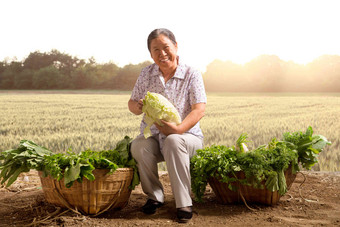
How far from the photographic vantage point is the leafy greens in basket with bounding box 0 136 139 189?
11.1 ft

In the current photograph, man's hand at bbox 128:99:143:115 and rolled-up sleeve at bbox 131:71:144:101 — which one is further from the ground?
rolled-up sleeve at bbox 131:71:144:101

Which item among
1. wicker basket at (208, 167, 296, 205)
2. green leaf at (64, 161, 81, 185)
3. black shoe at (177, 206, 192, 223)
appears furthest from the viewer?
wicker basket at (208, 167, 296, 205)

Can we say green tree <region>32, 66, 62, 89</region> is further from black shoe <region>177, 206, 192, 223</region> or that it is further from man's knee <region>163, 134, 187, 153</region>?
black shoe <region>177, 206, 192, 223</region>

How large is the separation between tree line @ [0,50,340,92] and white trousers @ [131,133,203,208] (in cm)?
830

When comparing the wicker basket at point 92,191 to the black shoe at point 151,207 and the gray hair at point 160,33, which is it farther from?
the gray hair at point 160,33

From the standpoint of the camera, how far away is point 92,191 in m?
3.55

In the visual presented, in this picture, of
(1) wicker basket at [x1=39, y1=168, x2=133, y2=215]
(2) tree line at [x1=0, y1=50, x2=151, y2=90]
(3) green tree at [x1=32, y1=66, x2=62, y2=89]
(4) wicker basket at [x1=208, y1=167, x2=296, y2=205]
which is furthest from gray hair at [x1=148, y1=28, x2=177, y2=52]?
(3) green tree at [x1=32, y1=66, x2=62, y2=89]

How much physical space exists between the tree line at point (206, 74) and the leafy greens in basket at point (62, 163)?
7.84 m

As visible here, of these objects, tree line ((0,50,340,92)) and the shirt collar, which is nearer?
the shirt collar

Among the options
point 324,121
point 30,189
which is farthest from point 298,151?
point 324,121

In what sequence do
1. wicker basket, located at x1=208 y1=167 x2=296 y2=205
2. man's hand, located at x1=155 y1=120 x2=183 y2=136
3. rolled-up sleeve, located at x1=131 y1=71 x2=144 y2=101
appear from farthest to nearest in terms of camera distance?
1. rolled-up sleeve, located at x1=131 y1=71 x2=144 y2=101
2. wicker basket, located at x1=208 y1=167 x2=296 y2=205
3. man's hand, located at x1=155 y1=120 x2=183 y2=136

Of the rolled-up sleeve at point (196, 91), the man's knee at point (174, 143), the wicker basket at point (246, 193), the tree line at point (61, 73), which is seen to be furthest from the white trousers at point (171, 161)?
the tree line at point (61, 73)

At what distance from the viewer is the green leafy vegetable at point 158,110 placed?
11.7 ft

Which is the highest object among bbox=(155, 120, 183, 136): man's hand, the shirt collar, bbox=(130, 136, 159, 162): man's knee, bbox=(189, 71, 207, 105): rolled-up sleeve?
the shirt collar
